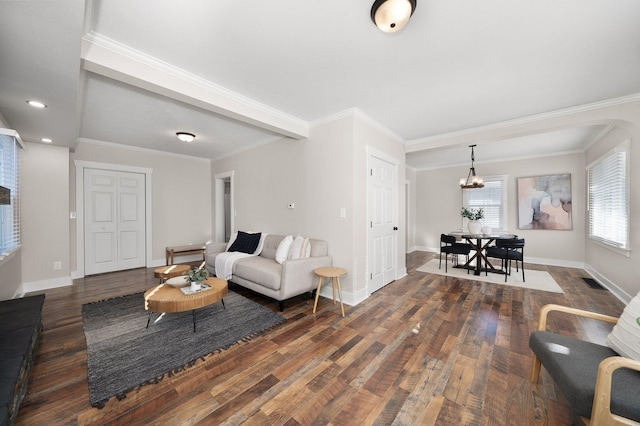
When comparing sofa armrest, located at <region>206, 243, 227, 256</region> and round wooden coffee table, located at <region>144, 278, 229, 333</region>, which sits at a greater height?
sofa armrest, located at <region>206, 243, 227, 256</region>

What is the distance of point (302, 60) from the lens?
87.8 inches

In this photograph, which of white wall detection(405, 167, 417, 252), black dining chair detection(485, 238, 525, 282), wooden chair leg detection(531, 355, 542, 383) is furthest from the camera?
white wall detection(405, 167, 417, 252)

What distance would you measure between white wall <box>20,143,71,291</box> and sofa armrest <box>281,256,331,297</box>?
401 centimetres

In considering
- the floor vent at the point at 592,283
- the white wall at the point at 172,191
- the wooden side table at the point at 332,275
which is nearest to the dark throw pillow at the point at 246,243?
the wooden side table at the point at 332,275

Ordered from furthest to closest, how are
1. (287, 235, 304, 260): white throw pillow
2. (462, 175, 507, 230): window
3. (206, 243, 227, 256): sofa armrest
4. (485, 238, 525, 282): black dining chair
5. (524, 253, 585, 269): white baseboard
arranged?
(462, 175, 507, 230): window, (524, 253, 585, 269): white baseboard, (206, 243, 227, 256): sofa armrest, (485, 238, 525, 282): black dining chair, (287, 235, 304, 260): white throw pillow

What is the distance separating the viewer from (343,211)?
3414mm

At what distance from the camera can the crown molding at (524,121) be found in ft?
9.62

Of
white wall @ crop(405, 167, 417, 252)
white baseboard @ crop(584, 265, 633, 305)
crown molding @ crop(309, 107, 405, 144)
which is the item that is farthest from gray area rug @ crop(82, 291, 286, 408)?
white wall @ crop(405, 167, 417, 252)

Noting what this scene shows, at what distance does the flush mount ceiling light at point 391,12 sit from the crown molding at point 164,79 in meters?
1.86

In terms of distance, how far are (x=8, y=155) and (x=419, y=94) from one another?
467 centimetres

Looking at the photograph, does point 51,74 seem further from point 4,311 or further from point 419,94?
point 419,94

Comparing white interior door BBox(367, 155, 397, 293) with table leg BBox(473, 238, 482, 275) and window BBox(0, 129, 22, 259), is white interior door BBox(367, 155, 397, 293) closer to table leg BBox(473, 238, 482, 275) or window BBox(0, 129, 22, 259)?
table leg BBox(473, 238, 482, 275)

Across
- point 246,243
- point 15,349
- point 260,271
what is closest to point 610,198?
point 260,271

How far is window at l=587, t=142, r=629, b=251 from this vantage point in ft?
11.2
